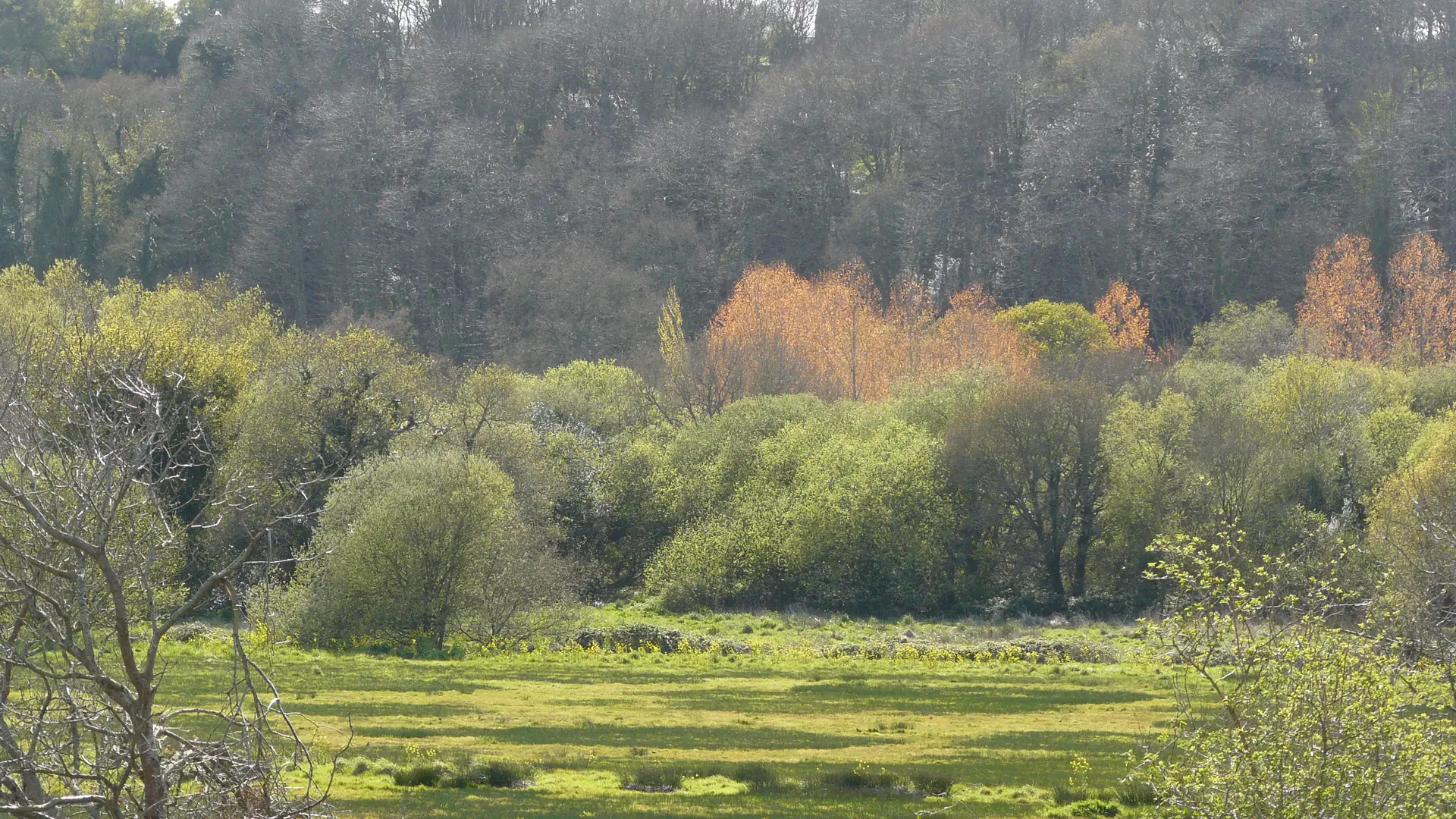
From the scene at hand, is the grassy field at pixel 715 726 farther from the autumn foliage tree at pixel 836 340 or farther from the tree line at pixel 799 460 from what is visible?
the autumn foliage tree at pixel 836 340

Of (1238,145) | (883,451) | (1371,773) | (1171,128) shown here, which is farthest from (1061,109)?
(1371,773)

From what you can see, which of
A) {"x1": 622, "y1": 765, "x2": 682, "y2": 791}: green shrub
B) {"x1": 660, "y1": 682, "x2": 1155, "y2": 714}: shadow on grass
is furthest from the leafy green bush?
{"x1": 622, "y1": 765, "x2": 682, "y2": 791}: green shrub

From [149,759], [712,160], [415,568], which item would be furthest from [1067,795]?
[712,160]

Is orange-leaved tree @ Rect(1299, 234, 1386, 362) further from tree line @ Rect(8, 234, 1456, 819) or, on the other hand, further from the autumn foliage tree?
the autumn foliage tree

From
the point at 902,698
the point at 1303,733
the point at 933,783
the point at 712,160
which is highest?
the point at 712,160

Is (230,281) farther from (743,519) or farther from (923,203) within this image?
(743,519)

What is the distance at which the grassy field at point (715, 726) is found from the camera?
77.6 feet

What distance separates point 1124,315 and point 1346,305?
43.6 feet

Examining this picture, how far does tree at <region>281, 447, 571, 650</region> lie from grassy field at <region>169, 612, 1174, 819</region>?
90.7 inches

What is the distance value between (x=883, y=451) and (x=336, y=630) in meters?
25.1

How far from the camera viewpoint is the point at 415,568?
46281 mm

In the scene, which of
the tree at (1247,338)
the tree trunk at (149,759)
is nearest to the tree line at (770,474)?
the tree at (1247,338)

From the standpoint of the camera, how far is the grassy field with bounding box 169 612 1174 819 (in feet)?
77.6

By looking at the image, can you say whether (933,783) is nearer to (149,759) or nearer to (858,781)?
(858,781)
